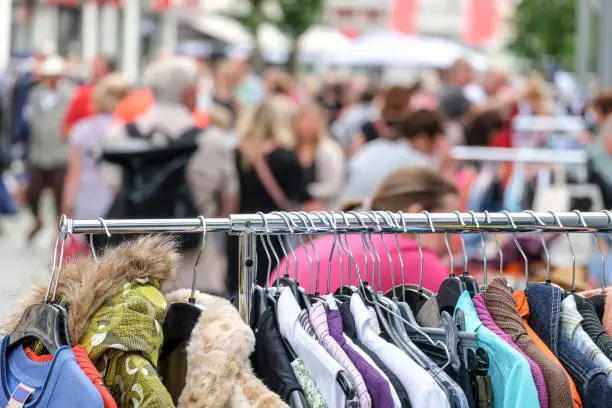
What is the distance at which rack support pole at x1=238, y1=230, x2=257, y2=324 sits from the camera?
2932mm

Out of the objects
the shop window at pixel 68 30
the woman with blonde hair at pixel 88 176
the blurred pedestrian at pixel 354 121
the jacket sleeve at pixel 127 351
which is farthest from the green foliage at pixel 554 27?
the jacket sleeve at pixel 127 351

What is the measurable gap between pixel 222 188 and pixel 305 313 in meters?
4.68

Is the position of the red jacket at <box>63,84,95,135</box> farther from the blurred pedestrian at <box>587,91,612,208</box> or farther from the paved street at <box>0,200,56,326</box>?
the blurred pedestrian at <box>587,91,612,208</box>

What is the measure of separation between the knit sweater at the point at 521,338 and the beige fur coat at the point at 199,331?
572 millimetres

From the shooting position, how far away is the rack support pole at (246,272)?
2.93 m

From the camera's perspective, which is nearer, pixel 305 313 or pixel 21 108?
pixel 305 313

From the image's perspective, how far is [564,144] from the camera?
40.1ft

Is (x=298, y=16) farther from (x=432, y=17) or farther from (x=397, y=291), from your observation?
(x=397, y=291)

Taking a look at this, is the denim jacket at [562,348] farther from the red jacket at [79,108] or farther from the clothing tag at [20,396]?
the red jacket at [79,108]

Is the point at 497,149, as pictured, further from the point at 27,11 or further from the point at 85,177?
the point at 27,11

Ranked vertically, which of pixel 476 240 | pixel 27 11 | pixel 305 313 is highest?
pixel 27 11

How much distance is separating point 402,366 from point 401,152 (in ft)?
15.5

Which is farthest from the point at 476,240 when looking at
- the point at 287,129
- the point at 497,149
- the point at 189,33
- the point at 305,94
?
the point at 189,33

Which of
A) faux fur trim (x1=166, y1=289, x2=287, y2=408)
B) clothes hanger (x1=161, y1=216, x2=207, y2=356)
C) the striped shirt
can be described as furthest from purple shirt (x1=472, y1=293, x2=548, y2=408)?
clothes hanger (x1=161, y1=216, x2=207, y2=356)
